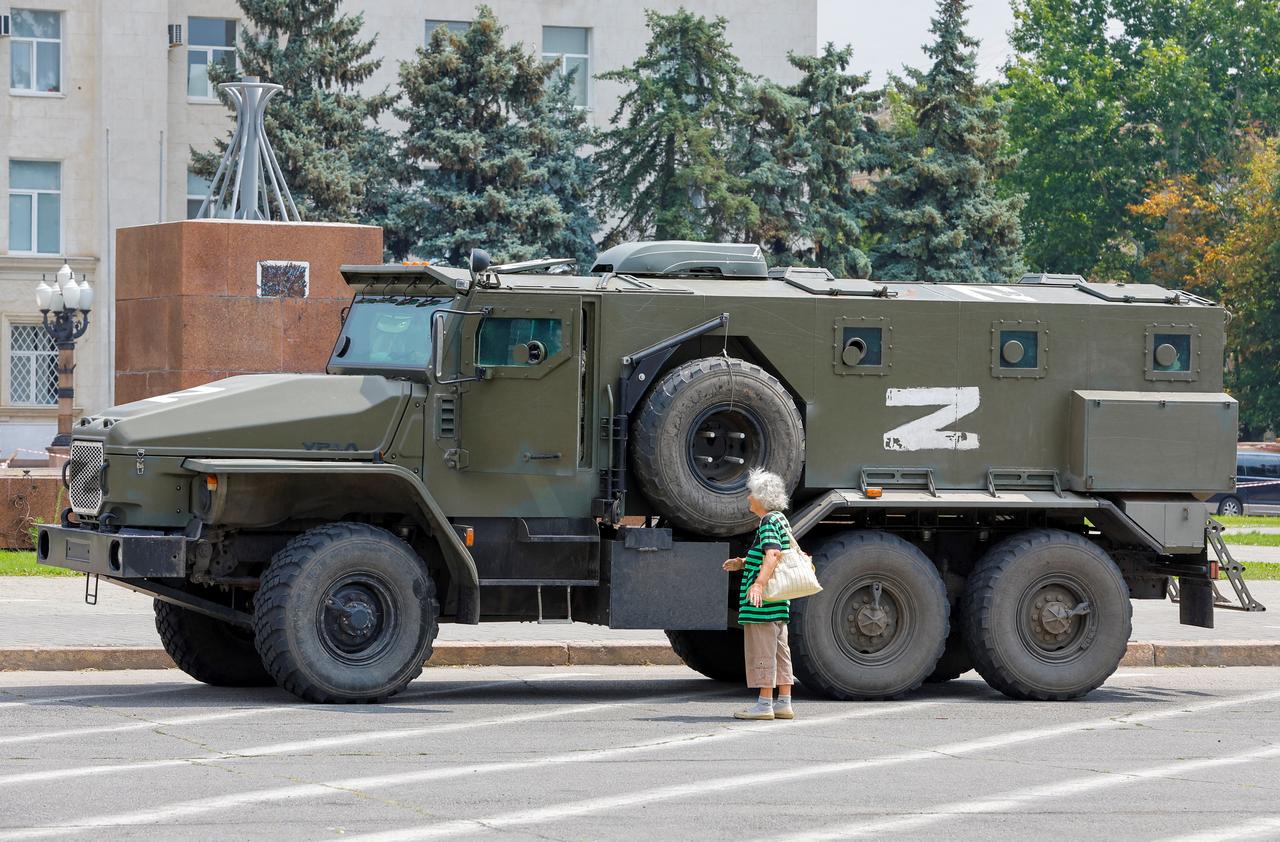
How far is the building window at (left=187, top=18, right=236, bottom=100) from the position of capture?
50.9 meters

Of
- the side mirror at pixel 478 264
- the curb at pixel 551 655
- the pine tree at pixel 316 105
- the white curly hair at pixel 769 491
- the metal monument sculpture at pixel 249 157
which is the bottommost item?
the curb at pixel 551 655

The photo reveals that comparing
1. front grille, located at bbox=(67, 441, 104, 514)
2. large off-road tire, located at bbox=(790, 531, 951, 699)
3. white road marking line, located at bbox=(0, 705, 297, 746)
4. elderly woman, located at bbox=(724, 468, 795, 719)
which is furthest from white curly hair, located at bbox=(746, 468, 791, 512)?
front grille, located at bbox=(67, 441, 104, 514)

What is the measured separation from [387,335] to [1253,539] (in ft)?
73.6

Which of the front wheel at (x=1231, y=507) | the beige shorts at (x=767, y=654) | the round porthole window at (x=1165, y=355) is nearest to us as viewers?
the beige shorts at (x=767, y=654)

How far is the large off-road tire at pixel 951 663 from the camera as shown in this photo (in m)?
14.0

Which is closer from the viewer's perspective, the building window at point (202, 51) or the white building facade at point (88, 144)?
the white building facade at point (88, 144)

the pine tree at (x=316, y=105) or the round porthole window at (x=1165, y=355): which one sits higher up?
the pine tree at (x=316, y=105)

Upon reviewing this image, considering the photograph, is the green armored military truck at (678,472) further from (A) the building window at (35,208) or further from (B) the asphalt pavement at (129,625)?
(A) the building window at (35,208)

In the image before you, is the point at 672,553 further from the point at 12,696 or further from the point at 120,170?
the point at 120,170

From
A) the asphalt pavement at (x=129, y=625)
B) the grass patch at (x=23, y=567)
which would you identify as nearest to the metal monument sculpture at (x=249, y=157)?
the grass patch at (x=23, y=567)

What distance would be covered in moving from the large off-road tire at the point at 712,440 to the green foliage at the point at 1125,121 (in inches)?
2033

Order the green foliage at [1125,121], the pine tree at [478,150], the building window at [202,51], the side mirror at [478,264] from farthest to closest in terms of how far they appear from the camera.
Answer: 1. the green foliage at [1125,121]
2. the building window at [202,51]
3. the pine tree at [478,150]
4. the side mirror at [478,264]

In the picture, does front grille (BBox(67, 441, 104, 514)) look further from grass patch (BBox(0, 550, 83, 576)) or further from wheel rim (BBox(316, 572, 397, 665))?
grass patch (BBox(0, 550, 83, 576))

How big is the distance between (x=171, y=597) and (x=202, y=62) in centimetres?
4091
